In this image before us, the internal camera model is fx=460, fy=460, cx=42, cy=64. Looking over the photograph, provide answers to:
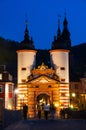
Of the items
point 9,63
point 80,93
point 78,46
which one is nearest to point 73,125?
point 80,93

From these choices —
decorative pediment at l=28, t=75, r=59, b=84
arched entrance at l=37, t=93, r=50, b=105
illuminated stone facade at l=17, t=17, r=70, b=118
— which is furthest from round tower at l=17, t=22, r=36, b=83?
arched entrance at l=37, t=93, r=50, b=105

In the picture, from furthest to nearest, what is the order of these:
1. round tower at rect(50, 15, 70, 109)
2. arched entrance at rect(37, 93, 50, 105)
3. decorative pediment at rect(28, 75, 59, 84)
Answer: round tower at rect(50, 15, 70, 109), arched entrance at rect(37, 93, 50, 105), decorative pediment at rect(28, 75, 59, 84)

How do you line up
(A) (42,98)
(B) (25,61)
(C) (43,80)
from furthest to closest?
1. (B) (25,61)
2. (A) (42,98)
3. (C) (43,80)

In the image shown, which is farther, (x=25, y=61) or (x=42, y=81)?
(x=25, y=61)

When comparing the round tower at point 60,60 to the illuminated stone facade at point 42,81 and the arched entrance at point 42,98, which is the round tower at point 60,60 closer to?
the illuminated stone facade at point 42,81

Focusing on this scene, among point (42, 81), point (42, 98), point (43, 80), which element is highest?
point (43, 80)

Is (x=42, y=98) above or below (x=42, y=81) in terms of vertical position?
below

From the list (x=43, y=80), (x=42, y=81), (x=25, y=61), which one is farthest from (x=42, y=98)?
(x=25, y=61)

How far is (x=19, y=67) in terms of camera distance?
81938mm

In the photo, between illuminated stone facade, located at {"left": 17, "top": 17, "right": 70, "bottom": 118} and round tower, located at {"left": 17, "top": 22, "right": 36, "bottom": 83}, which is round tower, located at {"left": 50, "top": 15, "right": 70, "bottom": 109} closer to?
illuminated stone facade, located at {"left": 17, "top": 17, "right": 70, "bottom": 118}

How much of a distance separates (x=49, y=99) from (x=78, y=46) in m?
115

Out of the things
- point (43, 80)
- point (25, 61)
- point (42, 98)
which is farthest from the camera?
point (25, 61)

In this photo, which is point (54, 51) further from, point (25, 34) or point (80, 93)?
point (80, 93)

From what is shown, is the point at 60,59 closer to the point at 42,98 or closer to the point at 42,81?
the point at 42,81
